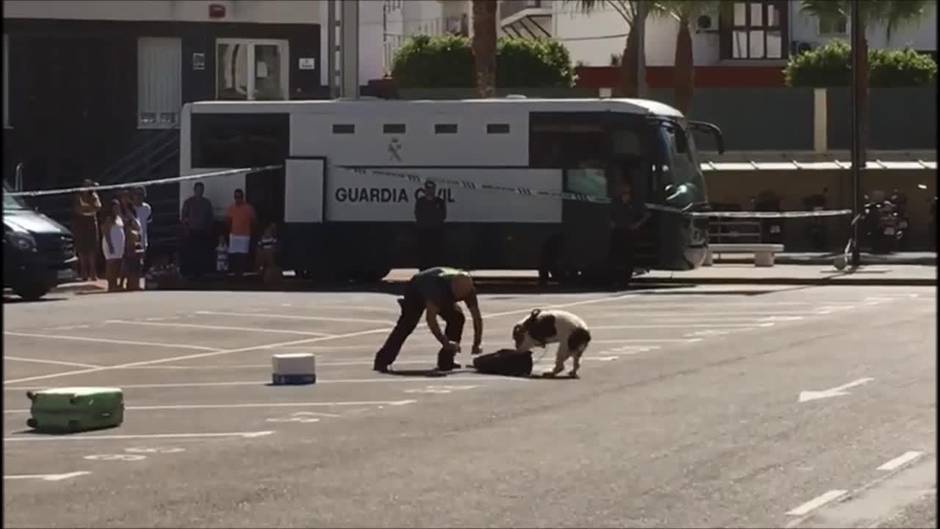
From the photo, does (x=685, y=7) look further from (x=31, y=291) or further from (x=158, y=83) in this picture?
(x=31, y=291)

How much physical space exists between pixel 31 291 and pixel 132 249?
304 cm

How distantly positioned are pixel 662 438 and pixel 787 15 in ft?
189

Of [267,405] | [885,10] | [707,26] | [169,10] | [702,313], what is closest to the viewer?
[267,405]

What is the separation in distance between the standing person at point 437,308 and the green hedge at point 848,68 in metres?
41.4

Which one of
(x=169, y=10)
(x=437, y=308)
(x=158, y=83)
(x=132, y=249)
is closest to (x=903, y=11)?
(x=169, y=10)

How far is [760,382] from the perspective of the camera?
56.7ft

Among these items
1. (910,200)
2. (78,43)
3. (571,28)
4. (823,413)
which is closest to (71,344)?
(823,413)

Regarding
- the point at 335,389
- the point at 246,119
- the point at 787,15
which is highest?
the point at 787,15

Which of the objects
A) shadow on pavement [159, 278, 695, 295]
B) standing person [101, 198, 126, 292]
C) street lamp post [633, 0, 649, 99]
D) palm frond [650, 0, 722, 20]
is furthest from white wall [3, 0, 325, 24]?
standing person [101, 198, 126, 292]

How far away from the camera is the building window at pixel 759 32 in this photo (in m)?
69.4

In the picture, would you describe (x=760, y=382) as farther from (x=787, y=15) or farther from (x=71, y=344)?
(x=787, y=15)

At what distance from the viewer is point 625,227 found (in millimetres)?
33625

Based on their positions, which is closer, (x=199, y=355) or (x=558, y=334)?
(x=558, y=334)

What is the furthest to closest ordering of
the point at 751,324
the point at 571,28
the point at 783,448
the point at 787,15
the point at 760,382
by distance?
the point at 571,28 < the point at 787,15 < the point at 751,324 < the point at 760,382 < the point at 783,448
